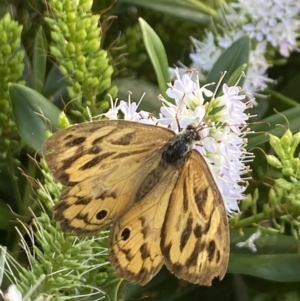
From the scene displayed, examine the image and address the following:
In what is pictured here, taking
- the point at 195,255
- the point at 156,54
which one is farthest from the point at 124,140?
the point at 156,54

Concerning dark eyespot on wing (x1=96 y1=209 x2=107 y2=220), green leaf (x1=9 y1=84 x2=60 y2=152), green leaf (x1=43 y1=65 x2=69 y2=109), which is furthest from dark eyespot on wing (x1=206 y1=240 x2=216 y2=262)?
green leaf (x1=43 y1=65 x2=69 y2=109)

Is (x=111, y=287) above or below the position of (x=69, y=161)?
below

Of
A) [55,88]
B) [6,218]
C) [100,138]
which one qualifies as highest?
[100,138]

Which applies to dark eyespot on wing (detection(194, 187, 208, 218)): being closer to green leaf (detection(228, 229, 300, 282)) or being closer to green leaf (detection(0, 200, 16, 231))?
green leaf (detection(228, 229, 300, 282))

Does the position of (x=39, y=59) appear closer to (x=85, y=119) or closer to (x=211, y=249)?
(x=85, y=119)

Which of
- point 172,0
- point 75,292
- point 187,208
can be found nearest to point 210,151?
point 187,208

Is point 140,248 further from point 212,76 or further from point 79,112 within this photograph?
point 212,76
